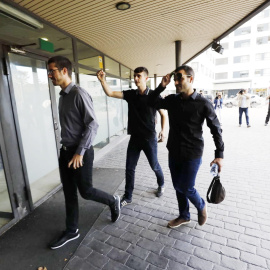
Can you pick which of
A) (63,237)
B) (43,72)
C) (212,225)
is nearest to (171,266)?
(212,225)

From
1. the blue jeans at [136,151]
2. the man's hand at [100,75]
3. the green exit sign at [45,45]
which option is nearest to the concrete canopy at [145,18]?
the green exit sign at [45,45]

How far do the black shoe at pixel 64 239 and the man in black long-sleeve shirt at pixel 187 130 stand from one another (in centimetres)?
148

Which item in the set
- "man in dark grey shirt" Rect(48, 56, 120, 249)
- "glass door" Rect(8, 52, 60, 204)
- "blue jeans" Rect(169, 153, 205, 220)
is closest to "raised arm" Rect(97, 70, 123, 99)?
"man in dark grey shirt" Rect(48, 56, 120, 249)

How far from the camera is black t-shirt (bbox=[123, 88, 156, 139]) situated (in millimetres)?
2928

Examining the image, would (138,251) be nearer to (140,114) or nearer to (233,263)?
(233,263)

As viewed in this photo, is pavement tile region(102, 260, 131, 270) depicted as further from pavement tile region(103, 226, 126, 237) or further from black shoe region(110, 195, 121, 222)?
black shoe region(110, 195, 121, 222)

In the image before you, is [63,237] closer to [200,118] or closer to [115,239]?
[115,239]

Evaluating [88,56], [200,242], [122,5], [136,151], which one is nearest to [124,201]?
[136,151]

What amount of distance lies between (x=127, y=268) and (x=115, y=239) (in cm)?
46

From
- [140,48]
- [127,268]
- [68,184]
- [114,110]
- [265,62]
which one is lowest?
[127,268]

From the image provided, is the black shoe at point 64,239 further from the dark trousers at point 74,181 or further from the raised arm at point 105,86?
the raised arm at point 105,86

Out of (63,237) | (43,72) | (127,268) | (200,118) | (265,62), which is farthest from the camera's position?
(265,62)

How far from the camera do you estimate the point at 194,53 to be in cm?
765

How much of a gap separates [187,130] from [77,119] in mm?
1258
